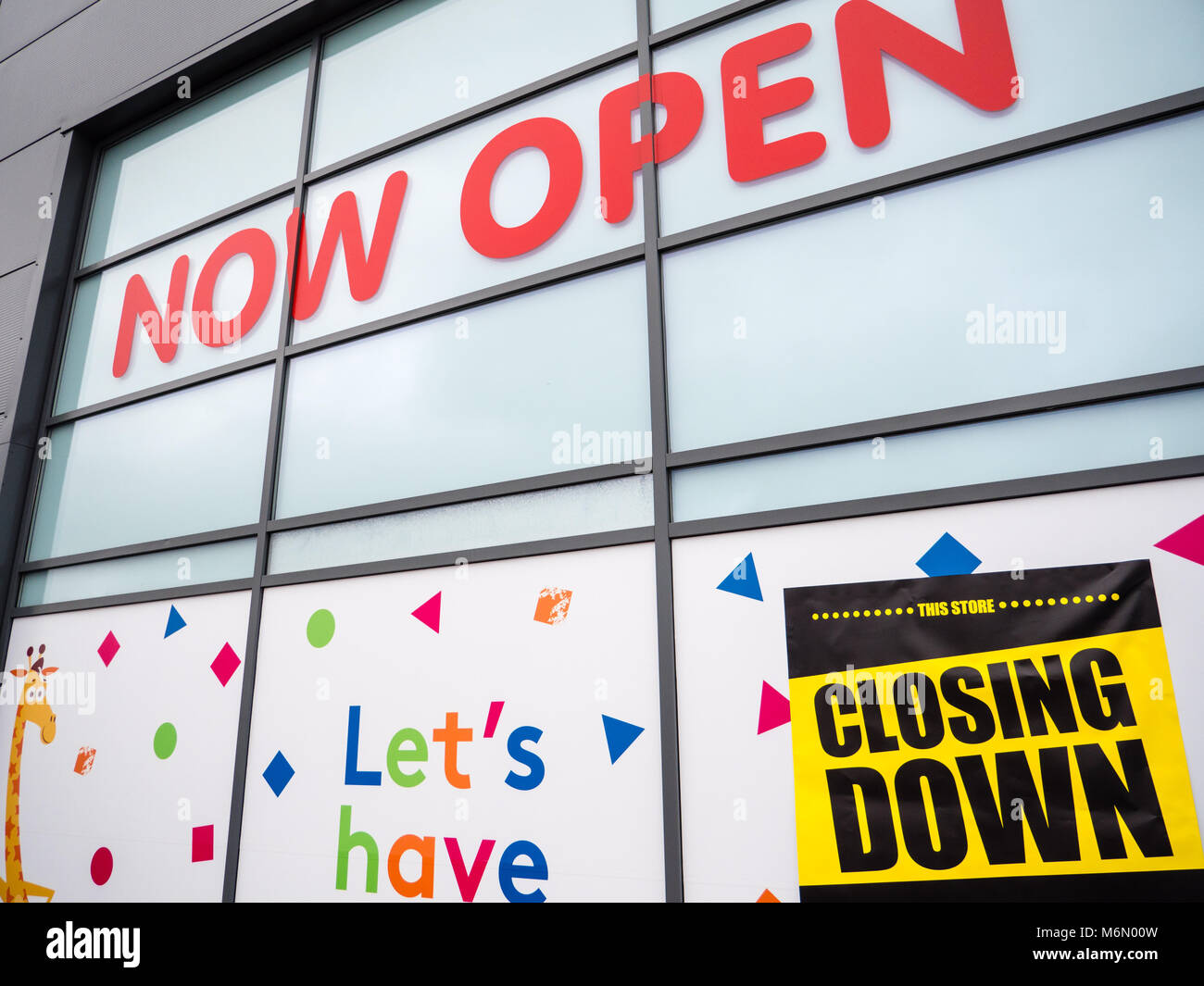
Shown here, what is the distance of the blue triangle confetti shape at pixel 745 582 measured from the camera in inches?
105

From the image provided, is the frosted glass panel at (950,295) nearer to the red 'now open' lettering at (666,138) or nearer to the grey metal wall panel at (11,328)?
the red 'now open' lettering at (666,138)

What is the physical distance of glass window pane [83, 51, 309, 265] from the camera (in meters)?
4.43

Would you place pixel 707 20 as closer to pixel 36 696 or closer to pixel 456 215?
pixel 456 215

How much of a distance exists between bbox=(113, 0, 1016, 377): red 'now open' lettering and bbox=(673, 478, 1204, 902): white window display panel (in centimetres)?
140

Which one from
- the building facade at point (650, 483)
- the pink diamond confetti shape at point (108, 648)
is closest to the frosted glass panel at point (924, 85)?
the building facade at point (650, 483)

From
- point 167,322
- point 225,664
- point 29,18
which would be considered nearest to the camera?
point 225,664

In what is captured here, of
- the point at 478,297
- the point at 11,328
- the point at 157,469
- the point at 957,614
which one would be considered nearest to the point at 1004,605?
the point at 957,614

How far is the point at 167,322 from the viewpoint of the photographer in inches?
177

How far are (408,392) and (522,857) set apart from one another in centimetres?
194

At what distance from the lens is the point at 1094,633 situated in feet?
7.40

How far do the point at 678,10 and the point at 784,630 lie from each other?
8.46 feet

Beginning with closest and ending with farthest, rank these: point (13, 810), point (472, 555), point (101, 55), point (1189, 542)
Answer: point (1189, 542), point (472, 555), point (13, 810), point (101, 55)

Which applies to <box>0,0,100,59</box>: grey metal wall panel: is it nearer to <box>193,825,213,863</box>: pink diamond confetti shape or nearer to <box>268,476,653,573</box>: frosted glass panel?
<box>268,476,653,573</box>: frosted glass panel

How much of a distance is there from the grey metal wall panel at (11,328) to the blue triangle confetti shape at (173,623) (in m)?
1.82
